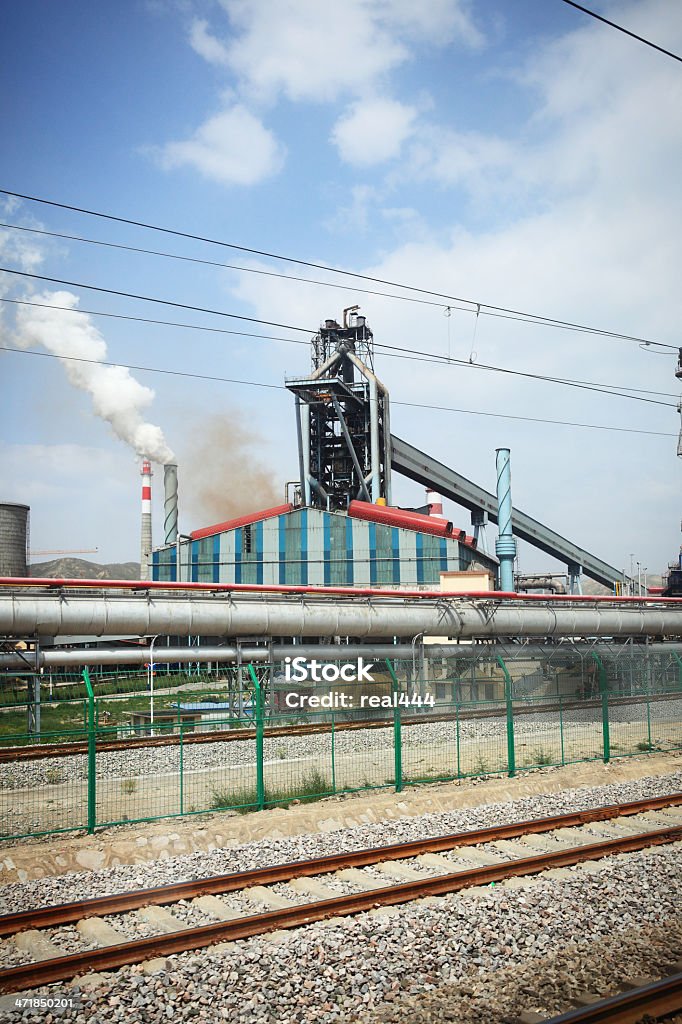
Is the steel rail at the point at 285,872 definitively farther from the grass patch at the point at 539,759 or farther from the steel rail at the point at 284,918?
the grass patch at the point at 539,759

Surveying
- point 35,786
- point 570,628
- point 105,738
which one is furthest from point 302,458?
point 35,786

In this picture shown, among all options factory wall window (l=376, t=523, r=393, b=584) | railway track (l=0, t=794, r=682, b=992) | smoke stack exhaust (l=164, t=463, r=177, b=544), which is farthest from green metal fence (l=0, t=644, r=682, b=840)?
smoke stack exhaust (l=164, t=463, r=177, b=544)

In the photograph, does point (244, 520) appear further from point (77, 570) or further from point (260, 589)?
point (77, 570)

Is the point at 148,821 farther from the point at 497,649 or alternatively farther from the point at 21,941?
the point at 497,649

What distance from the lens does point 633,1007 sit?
19.6 ft

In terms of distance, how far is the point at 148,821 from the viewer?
488 inches

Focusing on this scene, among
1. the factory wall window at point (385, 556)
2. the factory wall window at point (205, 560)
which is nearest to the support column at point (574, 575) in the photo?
the factory wall window at point (385, 556)

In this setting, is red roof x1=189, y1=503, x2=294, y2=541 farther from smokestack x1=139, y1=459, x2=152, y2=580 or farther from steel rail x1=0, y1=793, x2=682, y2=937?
steel rail x1=0, y1=793, x2=682, y2=937

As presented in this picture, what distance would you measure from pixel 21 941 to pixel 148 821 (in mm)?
4650

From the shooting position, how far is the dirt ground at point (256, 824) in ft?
35.0

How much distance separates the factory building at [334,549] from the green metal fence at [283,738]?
53.7ft

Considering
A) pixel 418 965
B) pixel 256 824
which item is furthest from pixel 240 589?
pixel 418 965

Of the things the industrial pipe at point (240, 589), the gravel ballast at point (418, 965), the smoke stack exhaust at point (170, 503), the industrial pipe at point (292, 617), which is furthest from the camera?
the smoke stack exhaust at point (170, 503)

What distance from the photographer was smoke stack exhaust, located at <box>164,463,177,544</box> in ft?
186
